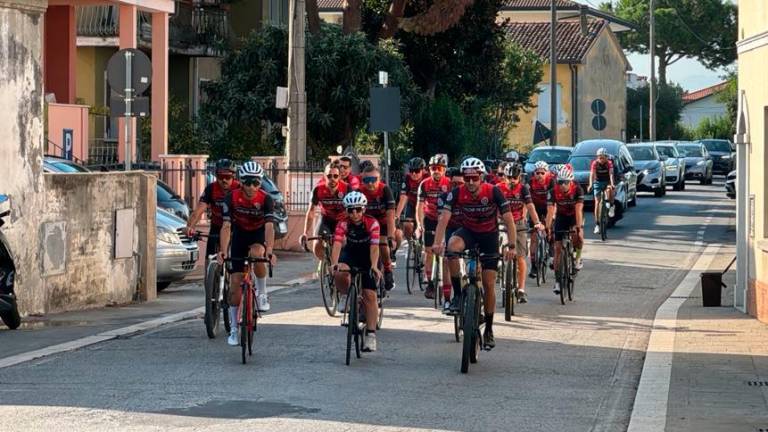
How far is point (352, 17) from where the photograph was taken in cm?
4306

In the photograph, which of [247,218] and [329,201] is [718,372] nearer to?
[247,218]

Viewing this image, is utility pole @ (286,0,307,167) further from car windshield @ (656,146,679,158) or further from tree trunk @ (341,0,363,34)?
car windshield @ (656,146,679,158)

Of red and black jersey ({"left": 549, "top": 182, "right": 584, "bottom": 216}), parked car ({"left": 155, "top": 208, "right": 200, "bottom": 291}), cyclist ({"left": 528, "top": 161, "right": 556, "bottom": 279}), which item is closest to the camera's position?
red and black jersey ({"left": 549, "top": 182, "right": 584, "bottom": 216})

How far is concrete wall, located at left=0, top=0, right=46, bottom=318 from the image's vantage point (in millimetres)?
17766

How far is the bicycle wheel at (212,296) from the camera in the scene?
15725 mm

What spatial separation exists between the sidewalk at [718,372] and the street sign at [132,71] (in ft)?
24.7

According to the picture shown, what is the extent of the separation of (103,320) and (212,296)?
2.79m

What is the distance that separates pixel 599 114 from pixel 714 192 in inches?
268

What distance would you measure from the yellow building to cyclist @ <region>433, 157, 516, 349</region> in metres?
4.56

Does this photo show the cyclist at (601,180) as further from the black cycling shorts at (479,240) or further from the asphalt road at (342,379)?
the black cycling shorts at (479,240)

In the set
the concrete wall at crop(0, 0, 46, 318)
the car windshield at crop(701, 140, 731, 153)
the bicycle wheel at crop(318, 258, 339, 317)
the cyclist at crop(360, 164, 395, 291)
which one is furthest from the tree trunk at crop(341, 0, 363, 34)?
the car windshield at crop(701, 140, 731, 153)

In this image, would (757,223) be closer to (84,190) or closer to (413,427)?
(84,190)

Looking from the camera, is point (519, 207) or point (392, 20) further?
point (392, 20)

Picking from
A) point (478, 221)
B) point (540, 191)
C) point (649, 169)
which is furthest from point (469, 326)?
point (649, 169)
